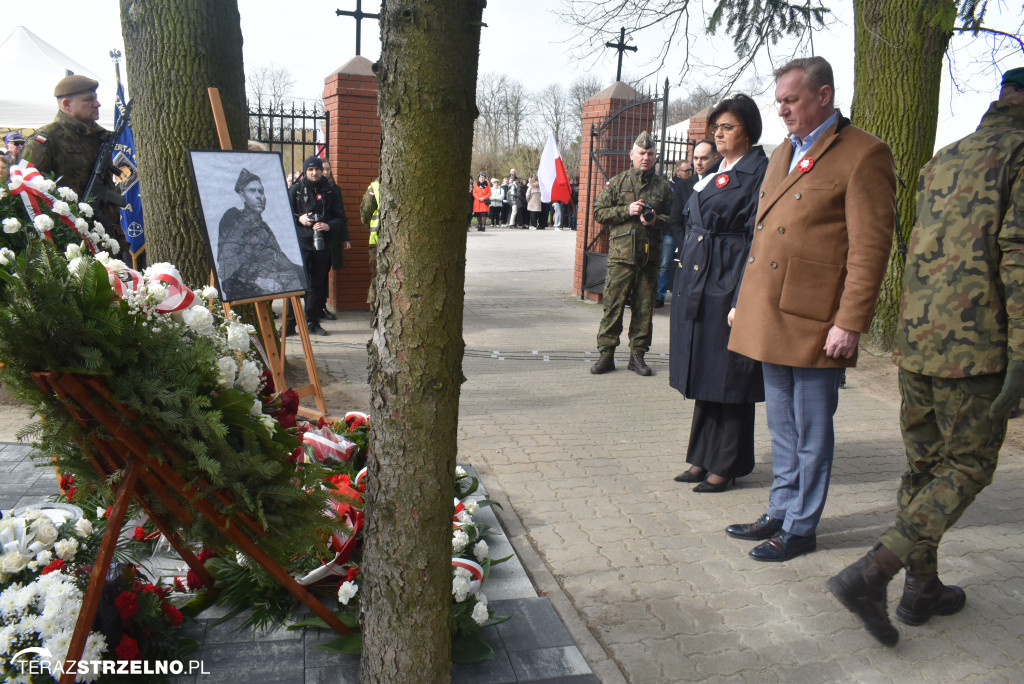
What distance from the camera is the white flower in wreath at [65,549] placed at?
8.80 feet

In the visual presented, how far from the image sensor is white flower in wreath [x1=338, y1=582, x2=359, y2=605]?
113 inches

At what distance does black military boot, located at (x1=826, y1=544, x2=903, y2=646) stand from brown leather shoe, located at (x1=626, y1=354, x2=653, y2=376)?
15.0 feet

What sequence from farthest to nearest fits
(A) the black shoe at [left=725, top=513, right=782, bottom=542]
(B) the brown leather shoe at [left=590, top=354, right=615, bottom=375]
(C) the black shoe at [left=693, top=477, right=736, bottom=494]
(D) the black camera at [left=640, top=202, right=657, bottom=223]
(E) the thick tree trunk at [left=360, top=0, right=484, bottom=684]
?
(B) the brown leather shoe at [left=590, top=354, right=615, bottom=375] < (D) the black camera at [left=640, top=202, right=657, bottom=223] < (C) the black shoe at [left=693, top=477, right=736, bottom=494] < (A) the black shoe at [left=725, top=513, right=782, bottom=542] < (E) the thick tree trunk at [left=360, top=0, right=484, bottom=684]

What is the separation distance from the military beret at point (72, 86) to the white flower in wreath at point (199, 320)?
15.4ft

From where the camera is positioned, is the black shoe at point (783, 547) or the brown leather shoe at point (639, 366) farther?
the brown leather shoe at point (639, 366)

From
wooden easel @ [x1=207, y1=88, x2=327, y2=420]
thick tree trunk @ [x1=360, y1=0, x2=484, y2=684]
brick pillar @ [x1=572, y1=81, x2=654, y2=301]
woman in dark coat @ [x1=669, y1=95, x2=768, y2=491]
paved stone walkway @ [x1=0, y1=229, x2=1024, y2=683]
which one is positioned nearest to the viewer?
thick tree trunk @ [x1=360, y1=0, x2=484, y2=684]

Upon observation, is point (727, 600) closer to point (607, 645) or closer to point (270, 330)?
point (607, 645)

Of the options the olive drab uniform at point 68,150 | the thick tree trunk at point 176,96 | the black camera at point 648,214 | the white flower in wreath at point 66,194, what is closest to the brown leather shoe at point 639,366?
the black camera at point 648,214

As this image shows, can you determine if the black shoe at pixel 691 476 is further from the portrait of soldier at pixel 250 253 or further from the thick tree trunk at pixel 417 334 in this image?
the portrait of soldier at pixel 250 253

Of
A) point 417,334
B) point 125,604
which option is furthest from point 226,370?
point 125,604

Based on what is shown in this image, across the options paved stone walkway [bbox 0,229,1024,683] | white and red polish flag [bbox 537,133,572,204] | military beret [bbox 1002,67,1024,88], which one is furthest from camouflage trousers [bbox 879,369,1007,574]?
white and red polish flag [bbox 537,133,572,204]

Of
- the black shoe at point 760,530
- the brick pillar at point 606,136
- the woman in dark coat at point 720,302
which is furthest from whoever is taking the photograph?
the brick pillar at point 606,136

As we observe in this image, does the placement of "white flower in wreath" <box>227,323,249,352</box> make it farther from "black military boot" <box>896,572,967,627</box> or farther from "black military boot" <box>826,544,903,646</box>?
"black military boot" <box>896,572,967,627</box>

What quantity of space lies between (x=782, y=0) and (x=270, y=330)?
5179 mm
